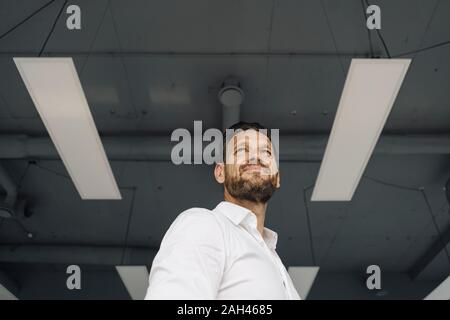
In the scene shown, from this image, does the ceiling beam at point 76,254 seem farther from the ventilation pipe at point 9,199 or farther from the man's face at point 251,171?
the man's face at point 251,171

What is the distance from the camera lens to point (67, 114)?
1.95 m

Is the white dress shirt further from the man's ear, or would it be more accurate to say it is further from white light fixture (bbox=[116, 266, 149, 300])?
white light fixture (bbox=[116, 266, 149, 300])

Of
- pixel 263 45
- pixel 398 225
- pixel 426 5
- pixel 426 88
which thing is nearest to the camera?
pixel 426 5

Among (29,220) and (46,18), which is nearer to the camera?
(46,18)

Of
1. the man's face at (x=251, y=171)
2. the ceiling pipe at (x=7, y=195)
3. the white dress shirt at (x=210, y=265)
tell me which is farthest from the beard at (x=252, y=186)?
the ceiling pipe at (x=7, y=195)

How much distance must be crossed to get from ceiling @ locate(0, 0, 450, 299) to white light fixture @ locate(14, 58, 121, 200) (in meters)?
0.82

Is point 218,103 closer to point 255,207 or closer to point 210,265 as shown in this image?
point 255,207

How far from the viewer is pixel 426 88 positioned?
9.64 ft

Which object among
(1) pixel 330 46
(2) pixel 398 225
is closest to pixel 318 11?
(1) pixel 330 46

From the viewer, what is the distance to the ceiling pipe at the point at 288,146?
315 cm

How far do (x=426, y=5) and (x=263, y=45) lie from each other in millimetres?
986

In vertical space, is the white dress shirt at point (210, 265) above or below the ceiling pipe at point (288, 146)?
below

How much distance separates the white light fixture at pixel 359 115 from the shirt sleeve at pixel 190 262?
54.6 inches
